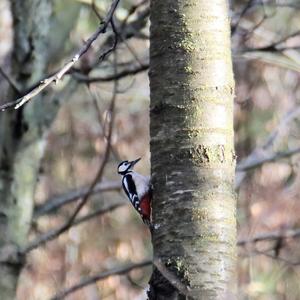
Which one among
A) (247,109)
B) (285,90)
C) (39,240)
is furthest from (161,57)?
(285,90)

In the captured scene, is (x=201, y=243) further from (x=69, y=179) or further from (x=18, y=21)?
(x=69, y=179)

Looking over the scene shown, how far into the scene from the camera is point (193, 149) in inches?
111

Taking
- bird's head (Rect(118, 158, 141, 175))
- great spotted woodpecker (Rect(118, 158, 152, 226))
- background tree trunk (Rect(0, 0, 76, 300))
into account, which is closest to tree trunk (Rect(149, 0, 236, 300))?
great spotted woodpecker (Rect(118, 158, 152, 226))

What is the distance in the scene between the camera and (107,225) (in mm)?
10930

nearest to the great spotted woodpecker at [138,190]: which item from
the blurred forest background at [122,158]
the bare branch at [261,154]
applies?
the bare branch at [261,154]

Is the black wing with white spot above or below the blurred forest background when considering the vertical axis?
below

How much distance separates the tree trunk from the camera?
8.87 feet

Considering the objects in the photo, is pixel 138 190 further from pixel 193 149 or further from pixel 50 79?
pixel 50 79

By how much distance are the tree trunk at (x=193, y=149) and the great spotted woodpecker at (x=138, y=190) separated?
42 centimetres

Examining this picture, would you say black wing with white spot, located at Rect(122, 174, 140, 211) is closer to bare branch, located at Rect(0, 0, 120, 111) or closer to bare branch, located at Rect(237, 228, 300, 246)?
bare branch, located at Rect(237, 228, 300, 246)

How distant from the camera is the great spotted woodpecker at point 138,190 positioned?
11.7 ft

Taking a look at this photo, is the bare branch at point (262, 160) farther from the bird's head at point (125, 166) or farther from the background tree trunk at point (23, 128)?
the background tree trunk at point (23, 128)

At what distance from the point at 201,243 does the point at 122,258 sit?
8167 mm

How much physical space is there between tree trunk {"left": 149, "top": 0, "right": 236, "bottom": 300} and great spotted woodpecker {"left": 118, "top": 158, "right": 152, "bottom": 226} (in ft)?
1.37
